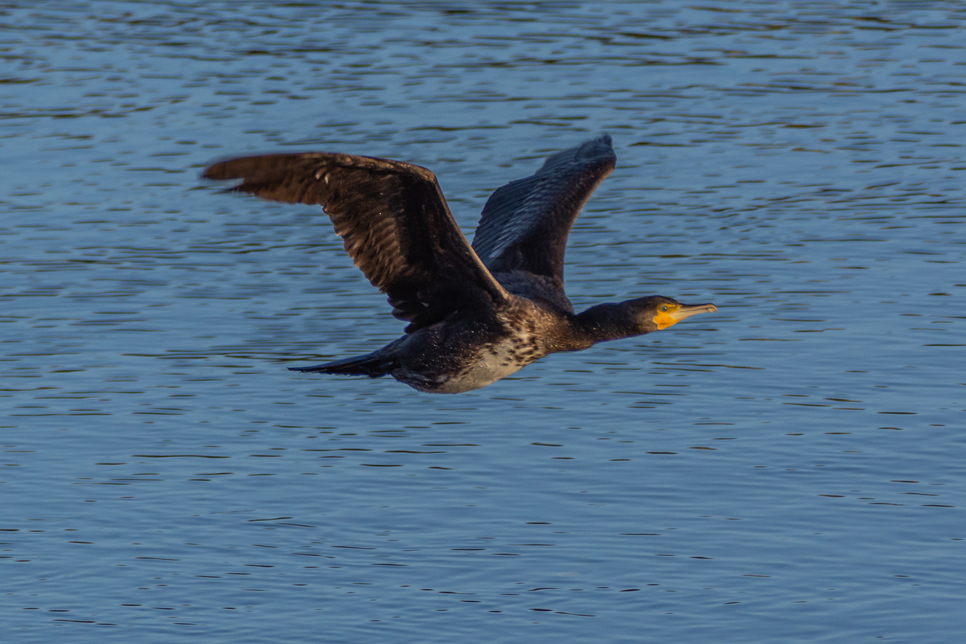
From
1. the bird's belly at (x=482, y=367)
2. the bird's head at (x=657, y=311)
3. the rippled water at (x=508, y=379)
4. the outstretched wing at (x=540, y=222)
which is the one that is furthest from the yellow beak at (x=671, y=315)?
the rippled water at (x=508, y=379)

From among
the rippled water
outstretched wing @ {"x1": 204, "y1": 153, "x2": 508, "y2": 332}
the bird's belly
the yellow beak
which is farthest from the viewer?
the rippled water

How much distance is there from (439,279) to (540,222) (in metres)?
1.67

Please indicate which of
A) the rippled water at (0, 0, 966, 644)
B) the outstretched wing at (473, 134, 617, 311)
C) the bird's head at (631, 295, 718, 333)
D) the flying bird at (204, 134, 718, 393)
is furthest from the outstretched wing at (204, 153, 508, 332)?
the rippled water at (0, 0, 966, 644)

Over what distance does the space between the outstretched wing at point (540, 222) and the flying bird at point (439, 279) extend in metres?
0.01

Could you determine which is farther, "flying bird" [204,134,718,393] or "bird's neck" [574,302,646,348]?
"bird's neck" [574,302,646,348]

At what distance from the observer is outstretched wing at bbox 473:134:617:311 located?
10.7 m

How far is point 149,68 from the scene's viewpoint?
73.5ft

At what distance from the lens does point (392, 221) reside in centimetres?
927

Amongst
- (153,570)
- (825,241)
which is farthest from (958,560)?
(825,241)

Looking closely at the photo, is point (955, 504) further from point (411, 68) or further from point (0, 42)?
point (0, 42)

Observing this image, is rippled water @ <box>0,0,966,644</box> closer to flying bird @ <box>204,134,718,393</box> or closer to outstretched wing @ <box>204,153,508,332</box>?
flying bird @ <box>204,134,718,393</box>

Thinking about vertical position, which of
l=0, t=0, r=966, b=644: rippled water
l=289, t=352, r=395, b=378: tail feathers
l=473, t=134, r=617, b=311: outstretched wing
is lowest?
l=0, t=0, r=966, b=644: rippled water

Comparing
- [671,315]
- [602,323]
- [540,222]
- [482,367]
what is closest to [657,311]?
[671,315]

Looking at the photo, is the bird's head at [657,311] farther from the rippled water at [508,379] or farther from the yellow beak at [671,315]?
the rippled water at [508,379]
